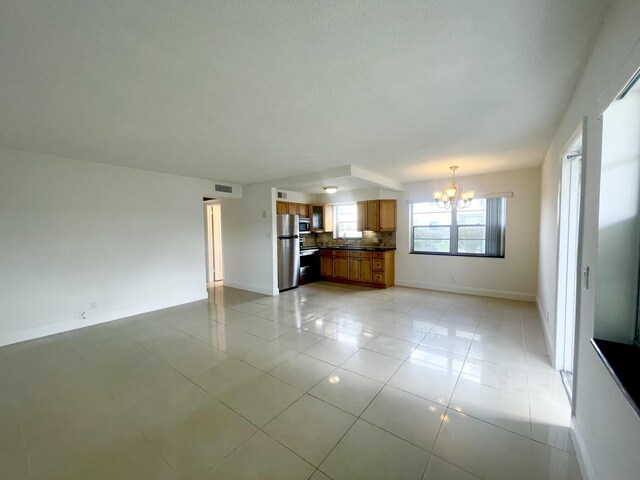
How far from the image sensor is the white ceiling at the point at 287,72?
132 centimetres

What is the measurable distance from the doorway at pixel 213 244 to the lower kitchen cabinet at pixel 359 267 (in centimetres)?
329

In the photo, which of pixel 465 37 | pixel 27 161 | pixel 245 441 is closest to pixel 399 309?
pixel 245 441

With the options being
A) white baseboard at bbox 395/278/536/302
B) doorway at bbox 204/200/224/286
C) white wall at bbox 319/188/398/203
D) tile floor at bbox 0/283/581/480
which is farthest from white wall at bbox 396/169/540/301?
doorway at bbox 204/200/224/286

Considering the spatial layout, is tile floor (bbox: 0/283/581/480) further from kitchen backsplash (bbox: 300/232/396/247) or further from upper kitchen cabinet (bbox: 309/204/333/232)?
upper kitchen cabinet (bbox: 309/204/333/232)

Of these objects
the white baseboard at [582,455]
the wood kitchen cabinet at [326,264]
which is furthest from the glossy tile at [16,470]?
Result: the wood kitchen cabinet at [326,264]

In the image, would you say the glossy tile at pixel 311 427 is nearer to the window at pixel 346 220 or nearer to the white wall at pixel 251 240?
the white wall at pixel 251 240

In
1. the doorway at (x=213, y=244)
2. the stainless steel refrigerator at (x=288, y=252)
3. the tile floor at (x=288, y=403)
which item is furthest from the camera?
the doorway at (x=213, y=244)

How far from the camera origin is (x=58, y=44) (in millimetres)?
1505

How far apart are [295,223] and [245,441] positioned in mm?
5007

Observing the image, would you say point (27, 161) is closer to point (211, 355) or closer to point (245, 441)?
point (211, 355)

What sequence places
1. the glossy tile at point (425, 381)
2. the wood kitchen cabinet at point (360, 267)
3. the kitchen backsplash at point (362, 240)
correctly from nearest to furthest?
1. the glossy tile at point (425, 381)
2. the wood kitchen cabinet at point (360, 267)
3. the kitchen backsplash at point (362, 240)

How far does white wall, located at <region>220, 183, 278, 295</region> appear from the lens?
5.79 metres

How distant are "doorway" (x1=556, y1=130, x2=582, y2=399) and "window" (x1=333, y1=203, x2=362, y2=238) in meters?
4.86

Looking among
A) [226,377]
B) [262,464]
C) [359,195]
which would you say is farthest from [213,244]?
[262,464]
